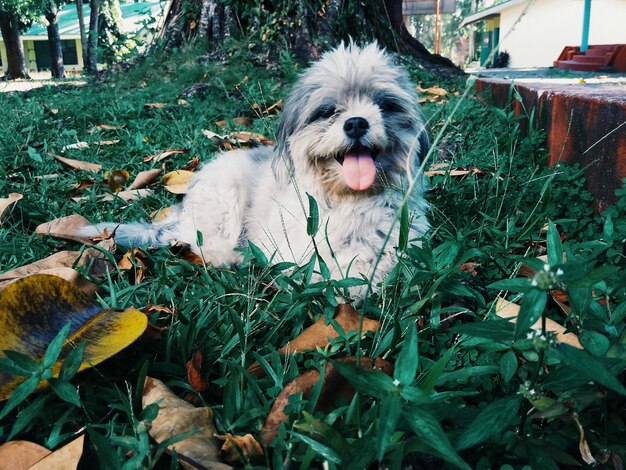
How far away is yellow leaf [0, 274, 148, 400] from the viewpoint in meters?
1.54

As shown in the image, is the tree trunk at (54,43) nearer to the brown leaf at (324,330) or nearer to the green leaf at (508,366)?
the brown leaf at (324,330)

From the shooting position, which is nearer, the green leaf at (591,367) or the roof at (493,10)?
the green leaf at (591,367)

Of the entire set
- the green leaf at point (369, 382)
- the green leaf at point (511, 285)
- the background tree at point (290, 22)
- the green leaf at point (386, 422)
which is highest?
the background tree at point (290, 22)

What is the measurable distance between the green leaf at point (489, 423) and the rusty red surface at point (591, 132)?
1708 mm

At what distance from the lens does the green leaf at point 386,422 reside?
1000mm

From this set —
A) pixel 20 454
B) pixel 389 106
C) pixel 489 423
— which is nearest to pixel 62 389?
pixel 20 454

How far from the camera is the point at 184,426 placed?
1419mm

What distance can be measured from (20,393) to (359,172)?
1.80m

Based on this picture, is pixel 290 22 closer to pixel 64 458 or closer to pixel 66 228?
pixel 66 228

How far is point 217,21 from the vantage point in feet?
25.0

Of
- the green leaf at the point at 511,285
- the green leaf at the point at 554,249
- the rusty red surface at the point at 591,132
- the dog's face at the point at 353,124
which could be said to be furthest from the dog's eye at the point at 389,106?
the green leaf at the point at 511,285

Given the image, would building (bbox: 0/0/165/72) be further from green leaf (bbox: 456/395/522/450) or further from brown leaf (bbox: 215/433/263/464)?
green leaf (bbox: 456/395/522/450)

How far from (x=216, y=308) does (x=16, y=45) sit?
31.9 m

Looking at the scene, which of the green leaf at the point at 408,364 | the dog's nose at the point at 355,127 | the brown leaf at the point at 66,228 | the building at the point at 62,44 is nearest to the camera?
the green leaf at the point at 408,364
